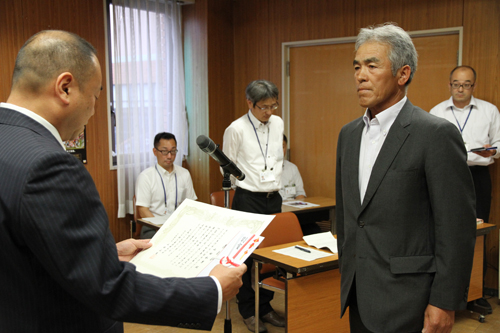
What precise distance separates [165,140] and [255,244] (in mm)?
3309

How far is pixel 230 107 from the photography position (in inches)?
235

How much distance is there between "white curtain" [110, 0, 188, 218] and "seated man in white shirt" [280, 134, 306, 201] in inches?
52.6

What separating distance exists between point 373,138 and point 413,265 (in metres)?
0.50

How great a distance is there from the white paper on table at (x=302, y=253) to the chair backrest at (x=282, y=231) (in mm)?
293

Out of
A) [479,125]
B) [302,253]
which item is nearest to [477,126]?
[479,125]

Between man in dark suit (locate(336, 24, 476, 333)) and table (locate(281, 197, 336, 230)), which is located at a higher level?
man in dark suit (locate(336, 24, 476, 333))

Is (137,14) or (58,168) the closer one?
(58,168)

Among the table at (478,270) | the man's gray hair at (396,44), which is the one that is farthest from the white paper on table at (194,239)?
the table at (478,270)

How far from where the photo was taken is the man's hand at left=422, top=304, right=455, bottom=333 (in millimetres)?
1501

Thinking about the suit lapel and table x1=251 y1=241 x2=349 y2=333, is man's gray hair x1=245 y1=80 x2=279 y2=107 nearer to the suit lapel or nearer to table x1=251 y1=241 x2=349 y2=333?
table x1=251 y1=241 x2=349 y2=333

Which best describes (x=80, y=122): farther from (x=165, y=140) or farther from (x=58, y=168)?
(x=165, y=140)

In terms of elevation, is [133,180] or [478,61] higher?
[478,61]

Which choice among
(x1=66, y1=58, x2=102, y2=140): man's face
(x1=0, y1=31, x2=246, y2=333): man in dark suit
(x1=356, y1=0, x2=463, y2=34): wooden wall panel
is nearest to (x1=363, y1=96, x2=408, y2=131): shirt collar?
(x1=0, y1=31, x2=246, y2=333): man in dark suit

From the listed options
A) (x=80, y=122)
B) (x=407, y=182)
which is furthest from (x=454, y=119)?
(x=80, y=122)
